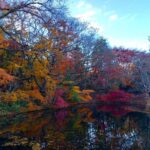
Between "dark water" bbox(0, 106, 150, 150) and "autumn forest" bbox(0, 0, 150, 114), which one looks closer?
"dark water" bbox(0, 106, 150, 150)

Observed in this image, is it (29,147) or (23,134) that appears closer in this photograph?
(29,147)

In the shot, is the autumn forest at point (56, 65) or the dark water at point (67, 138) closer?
the dark water at point (67, 138)

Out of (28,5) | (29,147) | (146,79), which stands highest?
(28,5)

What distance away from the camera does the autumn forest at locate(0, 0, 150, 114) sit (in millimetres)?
21314

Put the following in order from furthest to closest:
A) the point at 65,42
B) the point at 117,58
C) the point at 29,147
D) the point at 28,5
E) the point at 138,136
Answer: the point at 117,58 → the point at 65,42 → the point at 28,5 → the point at 138,136 → the point at 29,147

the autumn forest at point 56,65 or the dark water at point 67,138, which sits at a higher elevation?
the autumn forest at point 56,65

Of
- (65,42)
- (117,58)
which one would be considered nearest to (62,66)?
(65,42)

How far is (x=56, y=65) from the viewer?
32000mm

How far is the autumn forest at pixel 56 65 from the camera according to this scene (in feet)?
69.9

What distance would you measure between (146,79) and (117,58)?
938 centimetres

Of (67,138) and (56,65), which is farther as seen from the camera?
(56,65)

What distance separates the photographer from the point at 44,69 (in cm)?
2839

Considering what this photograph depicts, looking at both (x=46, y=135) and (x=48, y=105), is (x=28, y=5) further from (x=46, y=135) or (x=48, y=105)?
(x=48, y=105)

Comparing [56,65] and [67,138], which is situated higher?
[56,65]
